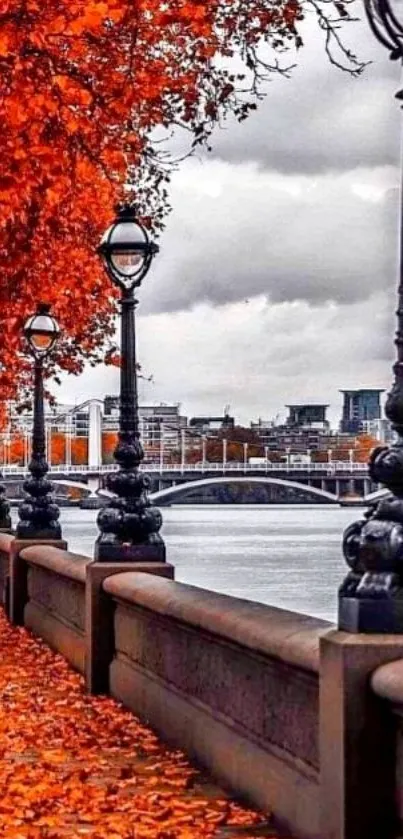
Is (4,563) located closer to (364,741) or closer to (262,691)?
(262,691)

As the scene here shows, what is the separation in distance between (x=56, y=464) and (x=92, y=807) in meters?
159

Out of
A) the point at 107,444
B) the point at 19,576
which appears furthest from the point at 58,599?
the point at 107,444

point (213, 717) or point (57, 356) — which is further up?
point (57, 356)

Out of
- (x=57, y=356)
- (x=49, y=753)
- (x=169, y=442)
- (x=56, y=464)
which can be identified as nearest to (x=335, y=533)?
(x=56, y=464)

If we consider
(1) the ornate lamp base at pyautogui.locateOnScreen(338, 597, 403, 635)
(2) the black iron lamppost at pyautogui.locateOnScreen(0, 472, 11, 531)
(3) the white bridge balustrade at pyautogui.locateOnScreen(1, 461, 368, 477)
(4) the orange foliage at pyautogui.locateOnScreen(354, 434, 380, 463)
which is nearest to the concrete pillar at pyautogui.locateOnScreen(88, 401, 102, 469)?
(3) the white bridge balustrade at pyautogui.locateOnScreen(1, 461, 368, 477)

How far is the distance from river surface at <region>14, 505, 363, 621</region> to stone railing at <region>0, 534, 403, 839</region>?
99.9 ft

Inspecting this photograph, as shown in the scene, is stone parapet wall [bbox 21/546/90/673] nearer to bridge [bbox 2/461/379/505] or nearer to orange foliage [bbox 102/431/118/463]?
bridge [bbox 2/461/379/505]

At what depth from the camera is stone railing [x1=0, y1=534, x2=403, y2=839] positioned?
22.4ft

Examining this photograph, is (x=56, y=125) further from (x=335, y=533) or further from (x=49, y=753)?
(x=335, y=533)

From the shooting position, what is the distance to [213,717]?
9.80 m

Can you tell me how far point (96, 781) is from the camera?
9.81m

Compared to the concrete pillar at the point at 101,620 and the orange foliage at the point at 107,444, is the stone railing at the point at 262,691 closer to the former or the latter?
the concrete pillar at the point at 101,620

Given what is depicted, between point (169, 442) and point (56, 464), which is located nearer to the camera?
point (56, 464)

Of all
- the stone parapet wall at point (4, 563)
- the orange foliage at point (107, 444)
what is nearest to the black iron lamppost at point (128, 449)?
the stone parapet wall at point (4, 563)
